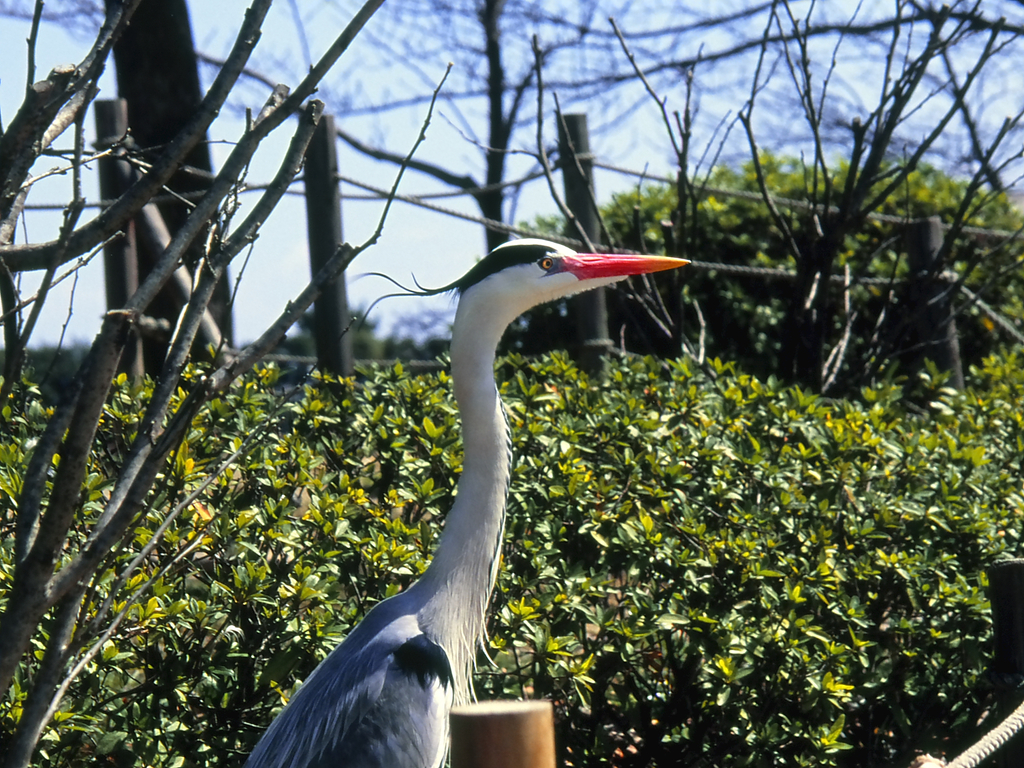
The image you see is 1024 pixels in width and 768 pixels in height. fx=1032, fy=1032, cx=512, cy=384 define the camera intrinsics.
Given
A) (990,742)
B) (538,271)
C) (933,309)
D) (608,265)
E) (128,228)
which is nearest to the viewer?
(990,742)

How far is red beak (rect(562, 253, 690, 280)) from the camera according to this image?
3010mm

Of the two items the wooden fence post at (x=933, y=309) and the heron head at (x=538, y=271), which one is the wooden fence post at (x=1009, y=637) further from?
the wooden fence post at (x=933, y=309)

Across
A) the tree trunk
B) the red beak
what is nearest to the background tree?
the red beak

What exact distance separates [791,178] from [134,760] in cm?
603

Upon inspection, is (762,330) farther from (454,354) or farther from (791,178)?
(454,354)

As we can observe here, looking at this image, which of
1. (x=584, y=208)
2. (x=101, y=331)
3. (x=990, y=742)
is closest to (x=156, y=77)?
(x=584, y=208)

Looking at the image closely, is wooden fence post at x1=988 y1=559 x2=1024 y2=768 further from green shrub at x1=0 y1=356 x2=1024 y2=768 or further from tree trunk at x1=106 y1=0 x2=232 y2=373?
tree trunk at x1=106 y1=0 x2=232 y2=373

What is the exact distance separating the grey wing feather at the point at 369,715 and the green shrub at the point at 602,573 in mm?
319

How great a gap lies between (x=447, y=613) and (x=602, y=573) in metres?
0.73

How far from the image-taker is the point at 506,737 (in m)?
1.25

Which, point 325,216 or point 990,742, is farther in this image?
point 325,216

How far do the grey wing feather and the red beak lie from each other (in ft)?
3.78

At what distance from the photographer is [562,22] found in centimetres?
1226

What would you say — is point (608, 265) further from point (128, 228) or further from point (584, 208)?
point (128, 228)
